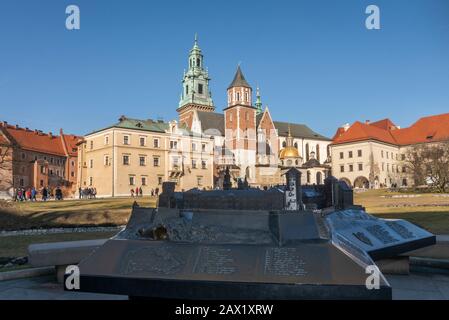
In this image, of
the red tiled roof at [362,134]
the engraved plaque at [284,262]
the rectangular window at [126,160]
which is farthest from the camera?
the red tiled roof at [362,134]

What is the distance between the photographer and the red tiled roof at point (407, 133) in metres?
76.1

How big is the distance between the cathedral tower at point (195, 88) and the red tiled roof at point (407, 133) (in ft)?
91.9

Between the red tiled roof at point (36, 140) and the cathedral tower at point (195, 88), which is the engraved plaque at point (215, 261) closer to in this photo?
the red tiled roof at point (36, 140)

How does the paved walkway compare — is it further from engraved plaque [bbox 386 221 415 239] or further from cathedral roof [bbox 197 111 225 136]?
cathedral roof [bbox 197 111 225 136]

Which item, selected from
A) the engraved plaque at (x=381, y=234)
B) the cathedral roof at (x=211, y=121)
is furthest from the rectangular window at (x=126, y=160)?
the engraved plaque at (x=381, y=234)

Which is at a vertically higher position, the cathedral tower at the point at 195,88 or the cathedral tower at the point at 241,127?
the cathedral tower at the point at 195,88

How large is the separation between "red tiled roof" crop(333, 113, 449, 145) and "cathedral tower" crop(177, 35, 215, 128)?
28.0 m

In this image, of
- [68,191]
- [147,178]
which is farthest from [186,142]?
[68,191]

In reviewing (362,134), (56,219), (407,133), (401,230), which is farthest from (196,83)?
(401,230)

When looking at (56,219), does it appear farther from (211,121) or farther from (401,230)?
(211,121)

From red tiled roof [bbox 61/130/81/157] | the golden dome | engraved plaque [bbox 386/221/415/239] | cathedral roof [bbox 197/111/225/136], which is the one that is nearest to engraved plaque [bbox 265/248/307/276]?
engraved plaque [bbox 386/221/415/239]

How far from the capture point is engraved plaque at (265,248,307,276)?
4.83 m

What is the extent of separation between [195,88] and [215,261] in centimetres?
8227

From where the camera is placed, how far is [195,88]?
85562 mm
